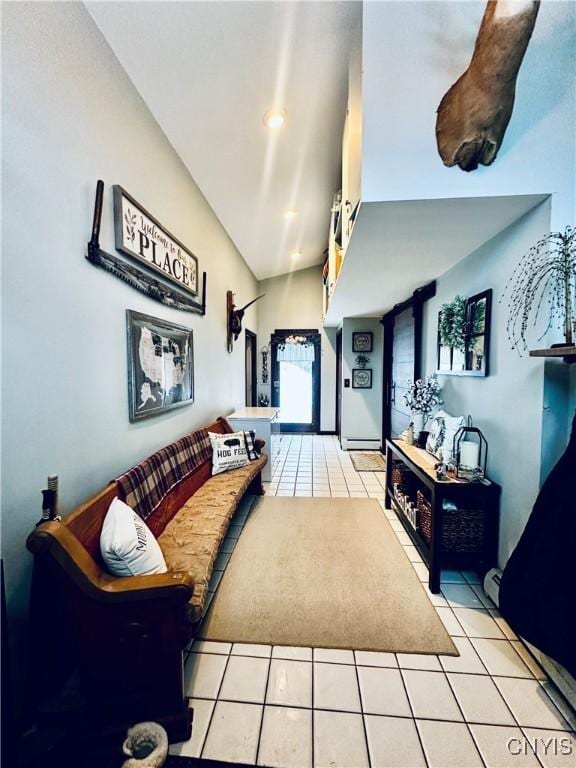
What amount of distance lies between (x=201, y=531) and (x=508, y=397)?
2.05m

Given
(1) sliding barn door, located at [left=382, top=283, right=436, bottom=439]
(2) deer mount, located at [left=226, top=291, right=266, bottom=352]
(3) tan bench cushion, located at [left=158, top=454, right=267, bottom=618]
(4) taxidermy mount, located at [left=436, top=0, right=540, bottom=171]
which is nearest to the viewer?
(4) taxidermy mount, located at [left=436, top=0, right=540, bottom=171]

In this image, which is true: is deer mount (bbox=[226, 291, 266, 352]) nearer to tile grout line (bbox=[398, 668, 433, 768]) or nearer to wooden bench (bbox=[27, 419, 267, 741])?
wooden bench (bbox=[27, 419, 267, 741])

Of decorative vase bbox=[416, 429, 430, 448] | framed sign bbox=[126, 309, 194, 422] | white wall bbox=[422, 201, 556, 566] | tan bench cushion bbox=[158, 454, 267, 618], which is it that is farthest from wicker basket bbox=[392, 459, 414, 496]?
framed sign bbox=[126, 309, 194, 422]

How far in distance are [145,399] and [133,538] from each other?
0.97m

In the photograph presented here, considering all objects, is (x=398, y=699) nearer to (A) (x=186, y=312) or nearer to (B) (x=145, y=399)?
(B) (x=145, y=399)

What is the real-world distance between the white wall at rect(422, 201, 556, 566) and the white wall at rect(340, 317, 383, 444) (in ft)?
9.86

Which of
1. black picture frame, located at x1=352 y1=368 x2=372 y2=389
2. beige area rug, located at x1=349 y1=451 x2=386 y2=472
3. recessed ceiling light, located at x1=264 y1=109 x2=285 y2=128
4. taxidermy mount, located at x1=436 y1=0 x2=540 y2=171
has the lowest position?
beige area rug, located at x1=349 y1=451 x2=386 y2=472

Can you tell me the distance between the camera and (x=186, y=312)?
9.14ft

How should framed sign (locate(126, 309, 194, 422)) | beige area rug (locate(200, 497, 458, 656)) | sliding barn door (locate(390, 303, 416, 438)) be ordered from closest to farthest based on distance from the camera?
beige area rug (locate(200, 497, 458, 656)) < framed sign (locate(126, 309, 194, 422)) < sliding barn door (locate(390, 303, 416, 438))

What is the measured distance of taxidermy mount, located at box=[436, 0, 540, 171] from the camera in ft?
3.64

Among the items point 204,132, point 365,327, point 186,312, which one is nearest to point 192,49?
point 204,132

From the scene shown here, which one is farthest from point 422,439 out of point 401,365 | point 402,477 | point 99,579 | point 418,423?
point 99,579

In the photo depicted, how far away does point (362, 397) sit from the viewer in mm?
5488

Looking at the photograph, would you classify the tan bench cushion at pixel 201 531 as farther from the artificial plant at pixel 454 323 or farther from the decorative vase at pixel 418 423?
the artificial plant at pixel 454 323
